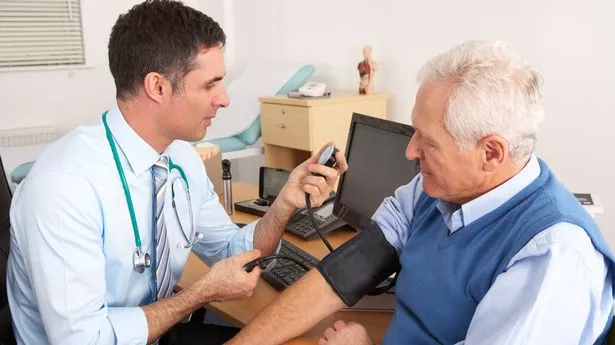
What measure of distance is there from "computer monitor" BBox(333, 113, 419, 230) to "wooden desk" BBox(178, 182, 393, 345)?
0.12 m

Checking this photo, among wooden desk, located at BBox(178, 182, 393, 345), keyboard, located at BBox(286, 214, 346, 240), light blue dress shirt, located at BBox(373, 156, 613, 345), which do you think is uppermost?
light blue dress shirt, located at BBox(373, 156, 613, 345)

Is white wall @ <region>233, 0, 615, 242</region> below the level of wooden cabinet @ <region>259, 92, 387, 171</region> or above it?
above

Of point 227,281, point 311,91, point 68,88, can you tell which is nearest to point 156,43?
point 227,281

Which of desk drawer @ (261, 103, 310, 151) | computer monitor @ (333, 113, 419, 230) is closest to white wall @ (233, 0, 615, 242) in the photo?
desk drawer @ (261, 103, 310, 151)

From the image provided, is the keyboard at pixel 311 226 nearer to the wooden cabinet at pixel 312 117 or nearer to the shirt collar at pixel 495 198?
the shirt collar at pixel 495 198

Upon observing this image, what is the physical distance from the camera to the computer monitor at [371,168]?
1.60 meters

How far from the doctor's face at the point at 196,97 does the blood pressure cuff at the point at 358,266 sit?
46 cm

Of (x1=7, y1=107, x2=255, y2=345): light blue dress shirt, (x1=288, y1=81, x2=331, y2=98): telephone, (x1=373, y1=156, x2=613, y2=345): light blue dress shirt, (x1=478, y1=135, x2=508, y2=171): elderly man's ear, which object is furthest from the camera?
(x1=288, y1=81, x2=331, y2=98): telephone

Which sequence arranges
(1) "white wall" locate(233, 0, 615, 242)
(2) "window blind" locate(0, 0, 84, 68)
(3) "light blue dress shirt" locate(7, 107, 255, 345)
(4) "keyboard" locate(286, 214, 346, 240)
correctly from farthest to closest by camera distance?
(2) "window blind" locate(0, 0, 84, 68) < (1) "white wall" locate(233, 0, 615, 242) < (4) "keyboard" locate(286, 214, 346, 240) < (3) "light blue dress shirt" locate(7, 107, 255, 345)

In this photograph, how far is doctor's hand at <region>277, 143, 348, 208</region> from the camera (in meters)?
1.46

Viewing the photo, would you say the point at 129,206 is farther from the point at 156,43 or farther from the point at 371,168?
the point at 371,168

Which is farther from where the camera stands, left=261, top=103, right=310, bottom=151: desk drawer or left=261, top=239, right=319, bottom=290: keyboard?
left=261, top=103, right=310, bottom=151: desk drawer

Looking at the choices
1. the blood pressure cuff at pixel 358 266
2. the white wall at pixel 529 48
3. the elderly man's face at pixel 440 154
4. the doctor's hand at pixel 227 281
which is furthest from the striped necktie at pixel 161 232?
the white wall at pixel 529 48

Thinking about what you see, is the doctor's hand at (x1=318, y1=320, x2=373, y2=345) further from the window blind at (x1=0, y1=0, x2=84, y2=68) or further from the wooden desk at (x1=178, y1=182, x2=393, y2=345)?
the window blind at (x1=0, y1=0, x2=84, y2=68)
